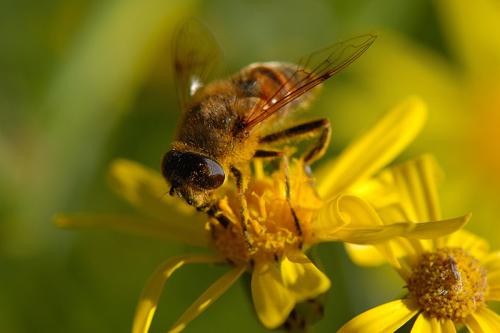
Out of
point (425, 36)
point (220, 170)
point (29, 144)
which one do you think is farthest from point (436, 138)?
point (220, 170)

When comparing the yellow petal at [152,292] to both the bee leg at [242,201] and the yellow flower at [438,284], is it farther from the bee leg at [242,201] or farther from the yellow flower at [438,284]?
the yellow flower at [438,284]

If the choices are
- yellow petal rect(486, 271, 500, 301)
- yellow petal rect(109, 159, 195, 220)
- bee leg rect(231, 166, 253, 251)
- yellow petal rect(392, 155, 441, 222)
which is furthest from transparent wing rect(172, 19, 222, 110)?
yellow petal rect(486, 271, 500, 301)

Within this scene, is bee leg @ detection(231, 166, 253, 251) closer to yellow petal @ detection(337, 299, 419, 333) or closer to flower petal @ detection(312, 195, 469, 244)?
flower petal @ detection(312, 195, 469, 244)

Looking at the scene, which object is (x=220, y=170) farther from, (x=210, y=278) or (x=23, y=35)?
(x=23, y=35)

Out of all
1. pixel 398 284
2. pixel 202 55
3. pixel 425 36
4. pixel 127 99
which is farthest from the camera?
pixel 425 36

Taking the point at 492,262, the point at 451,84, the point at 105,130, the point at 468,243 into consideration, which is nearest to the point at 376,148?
the point at 468,243

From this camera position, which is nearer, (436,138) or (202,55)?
(202,55)
